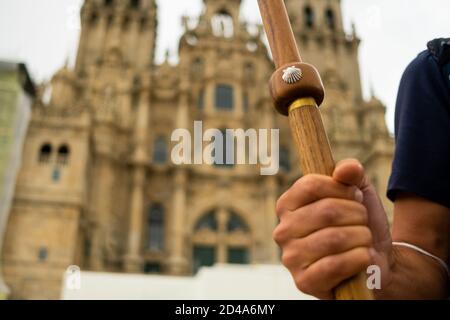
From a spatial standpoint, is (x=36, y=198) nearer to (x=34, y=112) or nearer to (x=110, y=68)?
(x=34, y=112)

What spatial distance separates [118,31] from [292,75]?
28.0 meters

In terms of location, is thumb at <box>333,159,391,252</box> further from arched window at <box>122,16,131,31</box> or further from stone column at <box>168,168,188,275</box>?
arched window at <box>122,16,131,31</box>

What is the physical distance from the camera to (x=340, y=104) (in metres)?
27.3

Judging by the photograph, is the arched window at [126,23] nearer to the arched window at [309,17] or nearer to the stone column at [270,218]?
the arched window at [309,17]

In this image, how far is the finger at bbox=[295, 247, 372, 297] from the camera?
136 cm

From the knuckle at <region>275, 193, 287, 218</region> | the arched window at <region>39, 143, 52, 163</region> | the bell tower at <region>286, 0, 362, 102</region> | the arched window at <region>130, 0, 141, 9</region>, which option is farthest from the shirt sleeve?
the arched window at <region>130, 0, 141, 9</region>

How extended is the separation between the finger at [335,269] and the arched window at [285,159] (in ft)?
81.3

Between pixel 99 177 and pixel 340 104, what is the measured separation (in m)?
13.9

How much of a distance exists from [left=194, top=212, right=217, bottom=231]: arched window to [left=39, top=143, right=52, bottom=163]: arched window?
25.5ft

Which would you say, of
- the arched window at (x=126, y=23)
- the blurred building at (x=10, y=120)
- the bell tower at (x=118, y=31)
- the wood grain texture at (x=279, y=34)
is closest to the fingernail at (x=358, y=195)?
the wood grain texture at (x=279, y=34)

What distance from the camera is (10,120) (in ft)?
48.8

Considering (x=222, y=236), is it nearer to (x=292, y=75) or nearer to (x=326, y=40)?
(x=326, y=40)

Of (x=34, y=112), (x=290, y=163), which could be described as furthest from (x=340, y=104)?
(x=34, y=112)

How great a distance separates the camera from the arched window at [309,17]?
3222 cm
